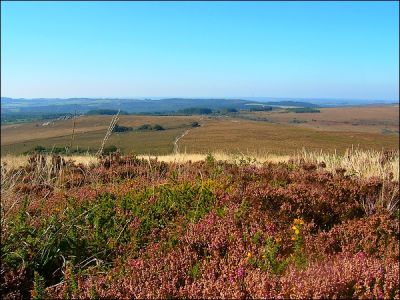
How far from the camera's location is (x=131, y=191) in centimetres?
634

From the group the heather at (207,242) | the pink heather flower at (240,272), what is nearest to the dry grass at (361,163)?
the heather at (207,242)

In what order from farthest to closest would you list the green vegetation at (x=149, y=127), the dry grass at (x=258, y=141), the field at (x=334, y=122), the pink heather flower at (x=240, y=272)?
the field at (x=334, y=122), the green vegetation at (x=149, y=127), the dry grass at (x=258, y=141), the pink heather flower at (x=240, y=272)

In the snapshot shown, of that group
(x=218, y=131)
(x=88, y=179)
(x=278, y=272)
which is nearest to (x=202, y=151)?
(x=218, y=131)

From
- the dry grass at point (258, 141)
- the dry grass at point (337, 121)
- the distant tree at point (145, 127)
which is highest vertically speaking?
the distant tree at point (145, 127)

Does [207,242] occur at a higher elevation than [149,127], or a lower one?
lower

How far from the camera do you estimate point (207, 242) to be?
14.7 ft

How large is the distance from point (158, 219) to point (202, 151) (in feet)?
25.2

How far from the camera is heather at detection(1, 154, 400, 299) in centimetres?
334

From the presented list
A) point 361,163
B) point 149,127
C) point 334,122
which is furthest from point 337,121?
point 361,163

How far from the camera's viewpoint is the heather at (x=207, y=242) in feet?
11.0

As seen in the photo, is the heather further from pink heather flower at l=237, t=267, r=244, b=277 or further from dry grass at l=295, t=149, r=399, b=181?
dry grass at l=295, t=149, r=399, b=181

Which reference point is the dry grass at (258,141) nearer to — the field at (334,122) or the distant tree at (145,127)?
the distant tree at (145,127)

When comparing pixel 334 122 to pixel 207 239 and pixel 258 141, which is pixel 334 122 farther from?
pixel 207 239

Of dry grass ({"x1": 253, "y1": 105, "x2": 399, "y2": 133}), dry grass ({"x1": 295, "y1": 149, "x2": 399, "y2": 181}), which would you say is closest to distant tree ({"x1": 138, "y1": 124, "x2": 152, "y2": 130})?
dry grass ({"x1": 295, "y1": 149, "x2": 399, "y2": 181})
